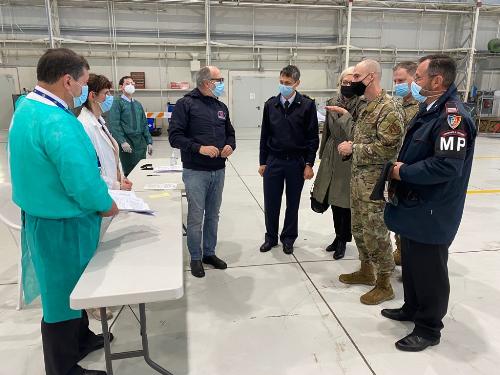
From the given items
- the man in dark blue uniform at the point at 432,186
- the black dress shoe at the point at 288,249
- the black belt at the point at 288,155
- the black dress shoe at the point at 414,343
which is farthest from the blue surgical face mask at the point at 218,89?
the black dress shoe at the point at 414,343

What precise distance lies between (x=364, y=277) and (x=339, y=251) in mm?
531

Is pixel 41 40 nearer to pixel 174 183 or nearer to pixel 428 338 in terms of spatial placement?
pixel 174 183

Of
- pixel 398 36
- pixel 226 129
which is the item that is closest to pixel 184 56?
pixel 398 36

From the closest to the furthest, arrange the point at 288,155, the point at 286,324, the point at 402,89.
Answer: the point at 286,324
the point at 402,89
the point at 288,155

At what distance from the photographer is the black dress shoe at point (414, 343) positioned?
92.5 inches

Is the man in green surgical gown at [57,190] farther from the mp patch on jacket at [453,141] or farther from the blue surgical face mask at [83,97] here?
the mp patch on jacket at [453,141]

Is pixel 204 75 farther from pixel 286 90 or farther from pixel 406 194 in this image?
pixel 406 194

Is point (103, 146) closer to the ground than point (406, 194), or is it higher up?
Answer: higher up

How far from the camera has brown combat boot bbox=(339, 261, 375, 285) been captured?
3.19 metres

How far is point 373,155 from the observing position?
8.80 ft

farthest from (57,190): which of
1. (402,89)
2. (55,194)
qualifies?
(402,89)

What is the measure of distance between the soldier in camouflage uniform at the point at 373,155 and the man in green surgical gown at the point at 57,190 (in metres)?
1.78

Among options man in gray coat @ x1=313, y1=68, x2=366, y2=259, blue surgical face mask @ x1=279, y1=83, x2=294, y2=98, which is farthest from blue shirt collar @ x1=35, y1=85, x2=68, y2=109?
man in gray coat @ x1=313, y1=68, x2=366, y2=259

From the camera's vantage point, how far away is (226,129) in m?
3.42
